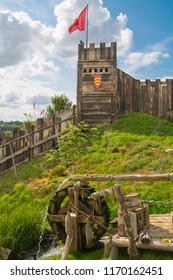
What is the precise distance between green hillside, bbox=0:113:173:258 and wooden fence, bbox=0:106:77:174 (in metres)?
0.70

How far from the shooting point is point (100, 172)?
12.7m

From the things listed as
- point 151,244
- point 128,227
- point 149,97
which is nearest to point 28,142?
point 149,97

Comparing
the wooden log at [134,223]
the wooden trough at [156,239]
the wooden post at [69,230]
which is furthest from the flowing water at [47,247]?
the wooden log at [134,223]

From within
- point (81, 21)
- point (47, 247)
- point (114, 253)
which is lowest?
point (47, 247)

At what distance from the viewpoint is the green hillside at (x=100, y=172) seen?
8953mm

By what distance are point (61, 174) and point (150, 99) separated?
341 inches

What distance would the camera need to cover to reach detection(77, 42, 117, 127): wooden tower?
60.7 feet

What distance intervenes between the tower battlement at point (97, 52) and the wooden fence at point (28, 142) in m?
4.12

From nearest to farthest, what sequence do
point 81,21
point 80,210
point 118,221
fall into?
point 118,221, point 80,210, point 81,21

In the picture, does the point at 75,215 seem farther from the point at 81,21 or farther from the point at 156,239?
the point at 81,21

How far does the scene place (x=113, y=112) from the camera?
60.6 ft

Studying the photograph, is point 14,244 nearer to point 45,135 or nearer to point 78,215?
point 78,215

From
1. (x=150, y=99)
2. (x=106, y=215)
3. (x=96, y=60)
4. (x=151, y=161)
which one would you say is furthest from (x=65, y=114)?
(x=106, y=215)

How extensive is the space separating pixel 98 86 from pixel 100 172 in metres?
7.17
